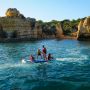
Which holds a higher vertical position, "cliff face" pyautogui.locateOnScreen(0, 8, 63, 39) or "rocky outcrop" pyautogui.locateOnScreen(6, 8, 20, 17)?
"rocky outcrop" pyautogui.locateOnScreen(6, 8, 20, 17)

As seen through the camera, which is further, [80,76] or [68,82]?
[80,76]

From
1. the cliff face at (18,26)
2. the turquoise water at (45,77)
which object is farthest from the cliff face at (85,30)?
the turquoise water at (45,77)

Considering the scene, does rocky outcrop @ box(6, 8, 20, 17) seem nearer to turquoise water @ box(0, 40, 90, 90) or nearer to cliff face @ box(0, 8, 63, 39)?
cliff face @ box(0, 8, 63, 39)

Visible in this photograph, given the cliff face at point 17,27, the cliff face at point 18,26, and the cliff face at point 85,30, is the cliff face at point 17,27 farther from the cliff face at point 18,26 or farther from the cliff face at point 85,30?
the cliff face at point 85,30

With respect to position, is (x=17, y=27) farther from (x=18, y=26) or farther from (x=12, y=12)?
(x=12, y=12)

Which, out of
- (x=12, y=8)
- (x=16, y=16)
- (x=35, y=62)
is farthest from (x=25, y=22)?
(x=35, y=62)

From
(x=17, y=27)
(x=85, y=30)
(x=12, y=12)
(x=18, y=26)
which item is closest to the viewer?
(x=85, y=30)

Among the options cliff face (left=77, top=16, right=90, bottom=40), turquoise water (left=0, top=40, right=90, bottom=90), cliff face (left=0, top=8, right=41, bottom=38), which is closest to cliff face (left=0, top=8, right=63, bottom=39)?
cliff face (left=0, top=8, right=41, bottom=38)

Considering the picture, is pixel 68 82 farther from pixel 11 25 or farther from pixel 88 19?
pixel 11 25

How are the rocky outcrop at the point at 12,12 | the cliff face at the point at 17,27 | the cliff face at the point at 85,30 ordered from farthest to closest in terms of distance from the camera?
the rocky outcrop at the point at 12,12, the cliff face at the point at 17,27, the cliff face at the point at 85,30

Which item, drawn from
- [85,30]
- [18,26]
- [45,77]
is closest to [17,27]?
[18,26]

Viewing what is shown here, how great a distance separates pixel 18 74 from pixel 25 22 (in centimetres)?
8494

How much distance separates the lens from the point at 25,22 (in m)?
110

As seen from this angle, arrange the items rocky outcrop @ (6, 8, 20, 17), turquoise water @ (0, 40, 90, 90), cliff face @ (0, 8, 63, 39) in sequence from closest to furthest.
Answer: turquoise water @ (0, 40, 90, 90) → cliff face @ (0, 8, 63, 39) → rocky outcrop @ (6, 8, 20, 17)
